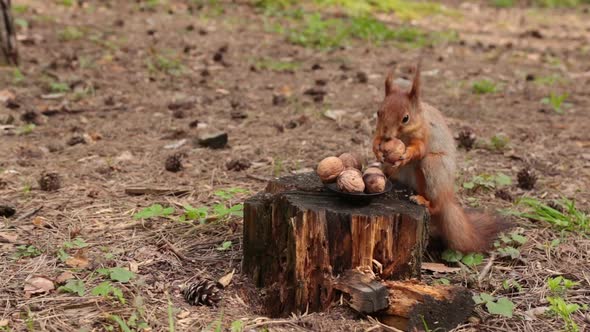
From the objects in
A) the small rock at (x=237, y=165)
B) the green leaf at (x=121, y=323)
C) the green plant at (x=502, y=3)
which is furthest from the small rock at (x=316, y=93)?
the green plant at (x=502, y=3)

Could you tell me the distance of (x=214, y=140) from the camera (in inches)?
165

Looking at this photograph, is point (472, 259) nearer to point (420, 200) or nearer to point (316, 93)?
point (420, 200)

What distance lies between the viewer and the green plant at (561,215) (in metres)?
3.07

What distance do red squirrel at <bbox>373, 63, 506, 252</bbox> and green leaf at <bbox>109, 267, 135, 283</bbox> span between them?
3.57 feet

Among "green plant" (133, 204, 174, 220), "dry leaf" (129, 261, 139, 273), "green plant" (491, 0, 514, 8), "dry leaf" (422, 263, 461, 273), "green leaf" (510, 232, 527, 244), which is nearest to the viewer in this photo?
"dry leaf" (129, 261, 139, 273)

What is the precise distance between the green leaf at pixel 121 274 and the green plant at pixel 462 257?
4.45ft

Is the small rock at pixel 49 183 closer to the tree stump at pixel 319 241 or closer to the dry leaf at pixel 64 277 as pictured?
the dry leaf at pixel 64 277

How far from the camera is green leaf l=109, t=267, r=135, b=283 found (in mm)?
2438

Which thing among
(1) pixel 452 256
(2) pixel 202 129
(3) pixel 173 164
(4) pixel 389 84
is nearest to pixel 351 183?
(4) pixel 389 84

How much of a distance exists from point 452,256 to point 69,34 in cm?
529

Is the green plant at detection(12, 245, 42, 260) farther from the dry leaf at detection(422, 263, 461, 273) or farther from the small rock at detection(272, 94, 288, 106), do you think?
the small rock at detection(272, 94, 288, 106)

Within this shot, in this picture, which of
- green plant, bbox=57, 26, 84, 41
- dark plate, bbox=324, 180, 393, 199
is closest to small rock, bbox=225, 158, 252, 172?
dark plate, bbox=324, 180, 393, 199

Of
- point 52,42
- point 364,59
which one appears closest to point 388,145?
point 364,59

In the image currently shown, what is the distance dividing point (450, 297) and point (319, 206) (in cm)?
57
